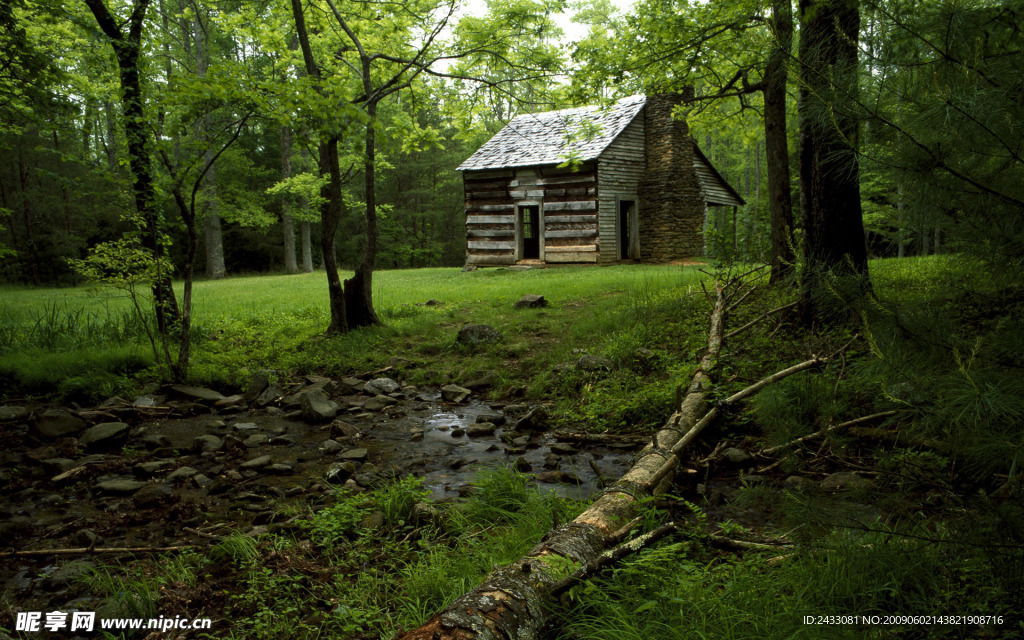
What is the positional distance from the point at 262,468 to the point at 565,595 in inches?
127

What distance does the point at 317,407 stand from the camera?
594 centimetres

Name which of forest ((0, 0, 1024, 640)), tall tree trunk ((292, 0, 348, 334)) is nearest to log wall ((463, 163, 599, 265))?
forest ((0, 0, 1024, 640))

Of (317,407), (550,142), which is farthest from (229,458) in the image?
(550,142)

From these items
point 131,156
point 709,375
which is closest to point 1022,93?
point 709,375

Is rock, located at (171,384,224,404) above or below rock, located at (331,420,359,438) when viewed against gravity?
above

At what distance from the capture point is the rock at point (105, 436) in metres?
4.96

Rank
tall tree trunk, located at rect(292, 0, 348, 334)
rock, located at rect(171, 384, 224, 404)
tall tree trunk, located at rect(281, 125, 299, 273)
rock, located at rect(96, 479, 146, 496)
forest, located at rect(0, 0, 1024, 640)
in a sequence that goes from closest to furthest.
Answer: forest, located at rect(0, 0, 1024, 640) → rock, located at rect(96, 479, 146, 496) → rock, located at rect(171, 384, 224, 404) → tall tree trunk, located at rect(292, 0, 348, 334) → tall tree trunk, located at rect(281, 125, 299, 273)

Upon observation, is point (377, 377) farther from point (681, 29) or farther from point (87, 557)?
point (681, 29)

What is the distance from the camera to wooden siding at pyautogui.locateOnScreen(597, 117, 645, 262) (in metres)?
18.7

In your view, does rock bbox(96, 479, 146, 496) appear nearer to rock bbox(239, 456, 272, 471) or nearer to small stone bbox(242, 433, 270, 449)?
rock bbox(239, 456, 272, 471)

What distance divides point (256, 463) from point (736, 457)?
397 cm

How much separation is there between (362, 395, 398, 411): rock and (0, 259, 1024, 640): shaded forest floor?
3.89ft

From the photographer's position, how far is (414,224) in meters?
37.7

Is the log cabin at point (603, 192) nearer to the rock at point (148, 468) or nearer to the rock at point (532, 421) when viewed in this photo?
the rock at point (532, 421)
